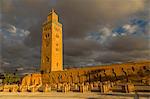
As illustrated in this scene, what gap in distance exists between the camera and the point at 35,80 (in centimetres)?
4575

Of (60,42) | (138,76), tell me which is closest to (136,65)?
(138,76)

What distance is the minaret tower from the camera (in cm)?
4966

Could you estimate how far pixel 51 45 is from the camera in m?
50.1

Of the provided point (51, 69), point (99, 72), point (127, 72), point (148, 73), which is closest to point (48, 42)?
point (51, 69)

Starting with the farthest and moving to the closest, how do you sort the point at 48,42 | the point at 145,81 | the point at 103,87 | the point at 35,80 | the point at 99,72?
the point at 48,42, the point at 35,80, the point at 99,72, the point at 145,81, the point at 103,87

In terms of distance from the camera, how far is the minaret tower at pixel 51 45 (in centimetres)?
4966

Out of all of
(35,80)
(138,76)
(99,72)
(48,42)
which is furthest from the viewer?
(48,42)

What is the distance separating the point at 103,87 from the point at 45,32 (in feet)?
112

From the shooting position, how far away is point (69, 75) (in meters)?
41.7

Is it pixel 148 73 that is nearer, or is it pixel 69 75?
pixel 148 73

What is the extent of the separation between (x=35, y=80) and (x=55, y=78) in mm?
5663

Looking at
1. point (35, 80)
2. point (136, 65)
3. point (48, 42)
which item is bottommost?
point (35, 80)

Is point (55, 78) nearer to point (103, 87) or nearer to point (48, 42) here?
point (48, 42)

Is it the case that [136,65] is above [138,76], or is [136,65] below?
above
